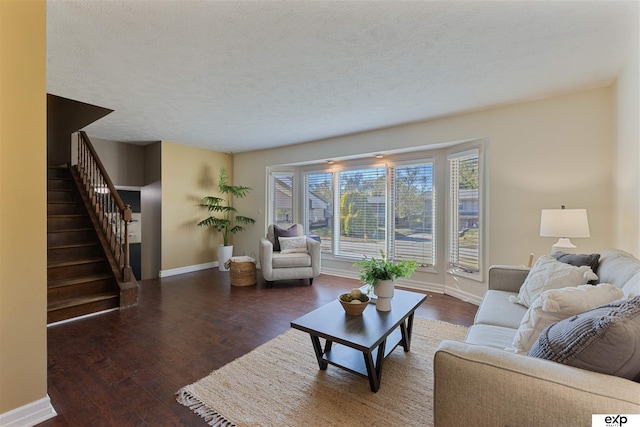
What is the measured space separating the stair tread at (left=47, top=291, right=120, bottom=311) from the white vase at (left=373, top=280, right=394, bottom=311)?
3.23 m

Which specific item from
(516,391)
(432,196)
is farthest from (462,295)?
(516,391)

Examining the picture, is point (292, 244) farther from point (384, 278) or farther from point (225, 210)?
point (384, 278)

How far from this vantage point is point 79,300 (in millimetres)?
3111

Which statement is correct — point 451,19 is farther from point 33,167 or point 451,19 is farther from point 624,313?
point 33,167

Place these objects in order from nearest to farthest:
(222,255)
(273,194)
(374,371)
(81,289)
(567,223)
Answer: (374,371) < (567,223) < (81,289) < (222,255) < (273,194)

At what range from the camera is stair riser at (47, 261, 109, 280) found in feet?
10.7

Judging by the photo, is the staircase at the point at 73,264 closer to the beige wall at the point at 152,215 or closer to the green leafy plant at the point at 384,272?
the beige wall at the point at 152,215

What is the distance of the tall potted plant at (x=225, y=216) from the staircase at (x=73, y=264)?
6.20 feet

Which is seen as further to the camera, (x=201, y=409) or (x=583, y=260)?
(x=583, y=260)

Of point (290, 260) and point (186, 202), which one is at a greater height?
point (186, 202)

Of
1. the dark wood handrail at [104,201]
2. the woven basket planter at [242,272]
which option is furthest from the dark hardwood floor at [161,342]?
the dark wood handrail at [104,201]

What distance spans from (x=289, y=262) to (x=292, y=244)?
0.39 meters

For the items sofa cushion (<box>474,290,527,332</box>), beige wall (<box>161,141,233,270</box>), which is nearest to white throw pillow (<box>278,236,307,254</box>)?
beige wall (<box>161,141,233,270</box>)

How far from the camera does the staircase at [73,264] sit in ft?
10.1
